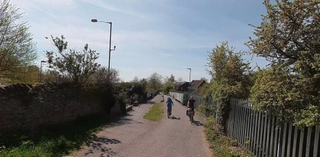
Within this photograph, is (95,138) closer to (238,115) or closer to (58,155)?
(58,155)

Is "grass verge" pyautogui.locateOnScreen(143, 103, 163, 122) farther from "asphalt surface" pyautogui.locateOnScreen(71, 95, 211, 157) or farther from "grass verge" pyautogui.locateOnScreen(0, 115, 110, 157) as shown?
"grass verge" pyautogui.locateOnScreen(0, 115, 110, 157)

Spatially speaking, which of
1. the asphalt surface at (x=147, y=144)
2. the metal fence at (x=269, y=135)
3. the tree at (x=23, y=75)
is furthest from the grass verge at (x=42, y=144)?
the metal fence at (x=269, y=135)

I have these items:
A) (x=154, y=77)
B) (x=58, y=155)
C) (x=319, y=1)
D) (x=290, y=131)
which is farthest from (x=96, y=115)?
(x=154, y=77)

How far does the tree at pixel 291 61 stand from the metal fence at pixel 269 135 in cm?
30

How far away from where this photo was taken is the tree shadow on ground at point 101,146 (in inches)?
259

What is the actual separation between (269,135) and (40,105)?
8356mm

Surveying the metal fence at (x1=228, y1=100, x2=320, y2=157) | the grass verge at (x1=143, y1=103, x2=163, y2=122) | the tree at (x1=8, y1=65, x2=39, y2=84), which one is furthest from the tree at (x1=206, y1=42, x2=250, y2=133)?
the tree at (x1=8, y1=65, x2=39, y2=84)

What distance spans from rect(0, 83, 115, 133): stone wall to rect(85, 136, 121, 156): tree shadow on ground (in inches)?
97.8

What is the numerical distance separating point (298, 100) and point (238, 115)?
413 centimetres

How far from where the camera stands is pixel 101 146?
7.28 meters

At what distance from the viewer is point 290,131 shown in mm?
4289

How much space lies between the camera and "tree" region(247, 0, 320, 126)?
3.88 meters

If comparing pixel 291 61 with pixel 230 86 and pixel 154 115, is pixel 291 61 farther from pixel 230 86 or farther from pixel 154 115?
pixel 154 115

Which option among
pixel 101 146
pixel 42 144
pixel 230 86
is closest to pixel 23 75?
pixel 42 144
